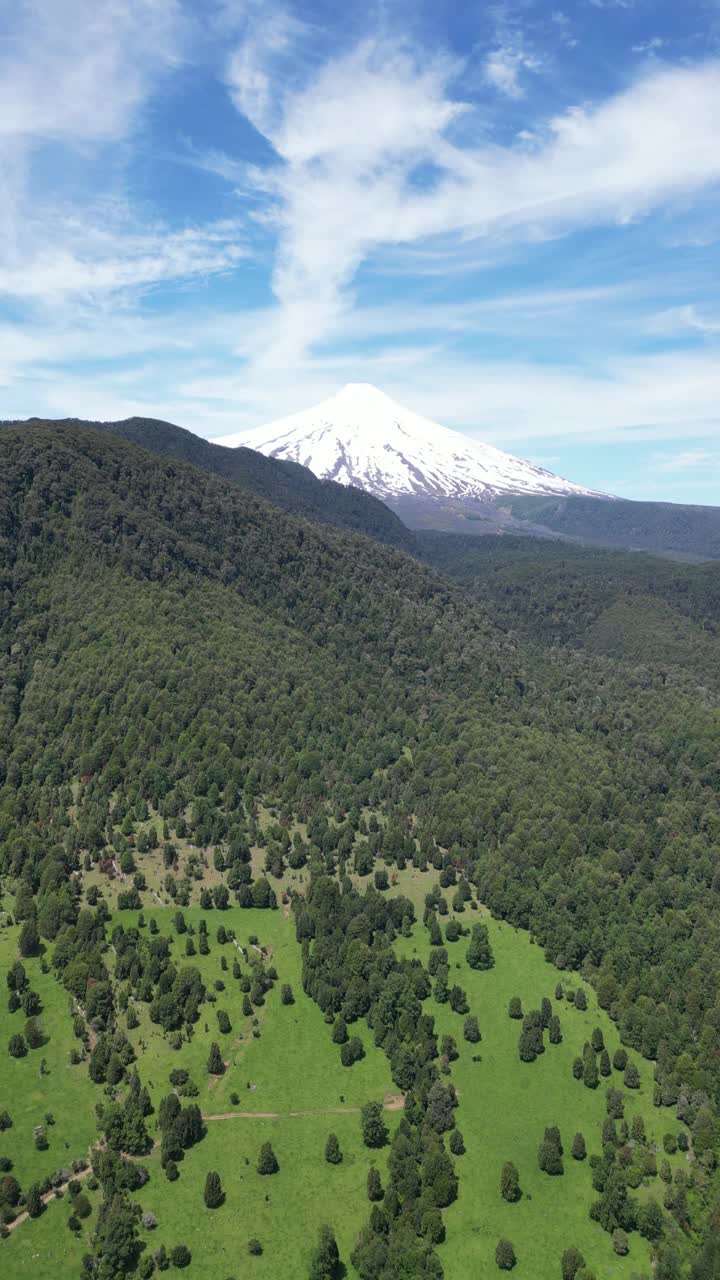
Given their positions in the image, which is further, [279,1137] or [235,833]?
[235,833]

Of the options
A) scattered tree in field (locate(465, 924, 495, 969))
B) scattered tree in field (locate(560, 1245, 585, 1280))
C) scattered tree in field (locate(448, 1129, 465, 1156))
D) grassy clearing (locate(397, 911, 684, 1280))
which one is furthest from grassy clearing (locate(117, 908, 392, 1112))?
scattered tree in field (locate(560, 1245, 585, 1280))

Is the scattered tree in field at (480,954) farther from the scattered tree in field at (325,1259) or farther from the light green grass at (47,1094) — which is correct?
the light green grass at (47,1094)

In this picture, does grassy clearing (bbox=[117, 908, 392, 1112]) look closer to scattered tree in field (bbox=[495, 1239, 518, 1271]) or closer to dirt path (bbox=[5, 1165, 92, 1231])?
dirt path (bbox=[5, 1165, 92, 1231])

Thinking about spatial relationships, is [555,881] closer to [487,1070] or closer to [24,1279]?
[487,1070]

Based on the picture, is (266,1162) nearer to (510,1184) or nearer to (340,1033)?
(340,1033)

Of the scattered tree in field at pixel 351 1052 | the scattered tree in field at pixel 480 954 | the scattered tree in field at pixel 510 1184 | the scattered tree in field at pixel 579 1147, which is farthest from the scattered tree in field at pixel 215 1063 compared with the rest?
the scattered tree in field at pixel 480 954

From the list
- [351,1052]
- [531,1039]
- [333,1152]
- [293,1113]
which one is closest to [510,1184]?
[333,1152]

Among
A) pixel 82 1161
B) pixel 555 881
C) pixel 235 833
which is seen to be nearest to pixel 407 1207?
pixel 82 1161
